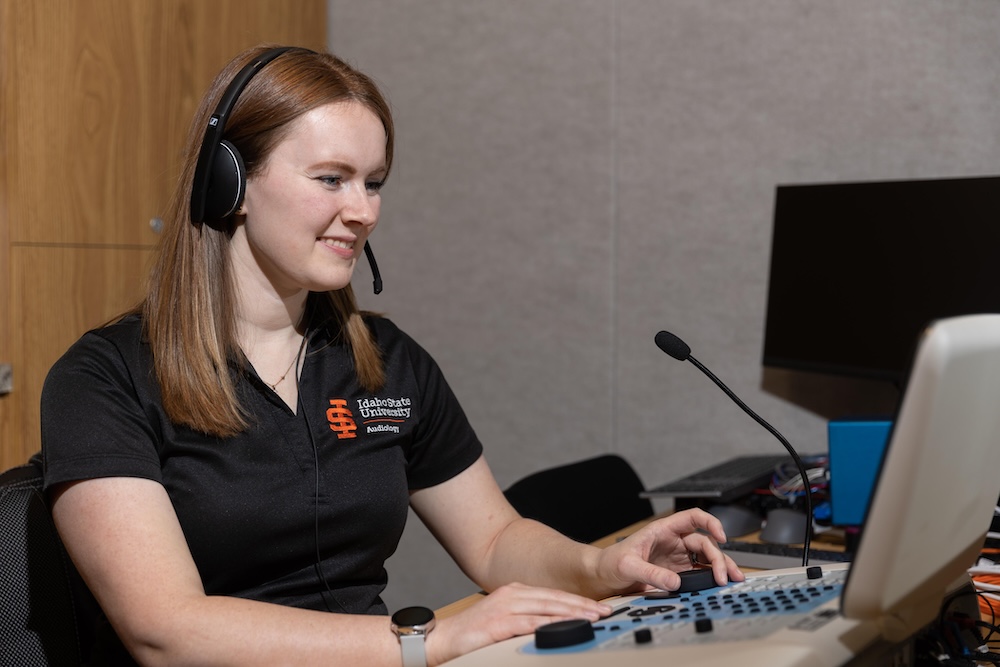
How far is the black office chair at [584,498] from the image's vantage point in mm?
1753

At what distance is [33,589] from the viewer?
4.03 feet

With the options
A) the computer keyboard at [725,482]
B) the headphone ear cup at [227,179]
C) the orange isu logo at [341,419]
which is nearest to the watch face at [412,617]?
the orange isu logo at [341,419]

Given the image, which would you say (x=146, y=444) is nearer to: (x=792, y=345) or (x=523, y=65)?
(x=792, y=345)

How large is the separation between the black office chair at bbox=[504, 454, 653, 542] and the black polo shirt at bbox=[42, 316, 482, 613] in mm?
320

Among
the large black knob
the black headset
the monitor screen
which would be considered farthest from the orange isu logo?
A: the monitor screen

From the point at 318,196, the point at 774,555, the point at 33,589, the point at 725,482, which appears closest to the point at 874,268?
the point at 725,482

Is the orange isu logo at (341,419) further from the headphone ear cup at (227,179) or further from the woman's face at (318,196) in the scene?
the headphone ear cup at (227,179)

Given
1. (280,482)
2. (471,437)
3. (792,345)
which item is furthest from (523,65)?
(280,482)

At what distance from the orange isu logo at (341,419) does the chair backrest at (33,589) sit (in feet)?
1.20

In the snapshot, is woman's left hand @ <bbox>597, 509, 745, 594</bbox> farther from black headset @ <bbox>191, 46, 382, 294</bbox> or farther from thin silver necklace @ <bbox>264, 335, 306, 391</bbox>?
black headset @ <bbox>191, 46, 382, 294</bbox>

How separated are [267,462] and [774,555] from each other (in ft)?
2.72

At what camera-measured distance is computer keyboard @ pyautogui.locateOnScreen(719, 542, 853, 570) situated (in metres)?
1.60

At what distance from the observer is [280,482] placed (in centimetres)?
129

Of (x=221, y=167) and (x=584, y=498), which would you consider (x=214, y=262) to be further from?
(x=584, y=498)
